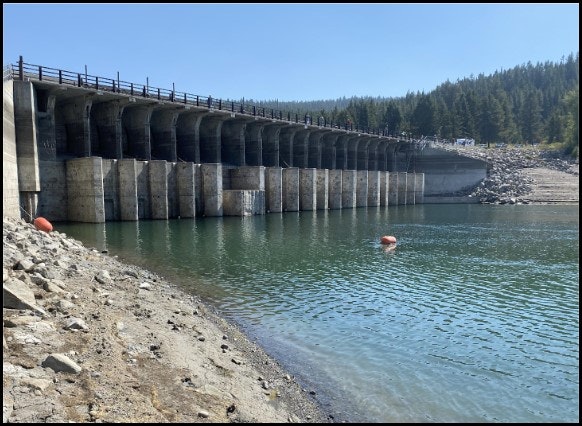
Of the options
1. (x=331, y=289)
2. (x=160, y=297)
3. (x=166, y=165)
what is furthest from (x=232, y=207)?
(x=160, y=297)

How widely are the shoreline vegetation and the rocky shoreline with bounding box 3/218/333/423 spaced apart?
0.02m

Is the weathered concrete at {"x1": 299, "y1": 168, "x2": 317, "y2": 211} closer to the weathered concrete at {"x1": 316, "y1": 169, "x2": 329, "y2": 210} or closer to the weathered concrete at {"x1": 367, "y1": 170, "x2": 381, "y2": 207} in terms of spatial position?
the weathered concrete at {"x1": 316, "y1": 169, "x2": 329, "y2": 210}

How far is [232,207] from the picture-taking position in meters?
48.5

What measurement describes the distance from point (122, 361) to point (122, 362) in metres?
0.04

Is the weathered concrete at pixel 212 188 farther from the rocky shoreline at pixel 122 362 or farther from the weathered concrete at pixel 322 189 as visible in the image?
the rocky shoreline at pixel 122 362

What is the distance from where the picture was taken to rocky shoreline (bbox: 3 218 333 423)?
633 centimetres

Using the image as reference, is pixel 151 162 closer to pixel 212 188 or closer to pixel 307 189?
pixel 212 188

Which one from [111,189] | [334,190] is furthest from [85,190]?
[334,190]

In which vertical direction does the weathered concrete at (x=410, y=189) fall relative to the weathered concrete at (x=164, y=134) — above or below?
below

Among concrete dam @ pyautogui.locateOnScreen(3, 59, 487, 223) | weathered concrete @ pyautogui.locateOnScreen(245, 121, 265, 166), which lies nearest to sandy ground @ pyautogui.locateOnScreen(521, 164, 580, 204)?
concrete dam @ pyautogui.locateOnScreen(3, 59, 487, 223)

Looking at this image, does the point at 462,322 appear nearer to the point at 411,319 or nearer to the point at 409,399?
the point at 411,319

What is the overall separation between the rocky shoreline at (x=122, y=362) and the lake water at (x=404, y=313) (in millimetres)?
1005

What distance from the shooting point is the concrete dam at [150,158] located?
3400 centimetres

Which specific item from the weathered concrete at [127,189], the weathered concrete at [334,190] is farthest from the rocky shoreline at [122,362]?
the weathered concrete at [334,190]
